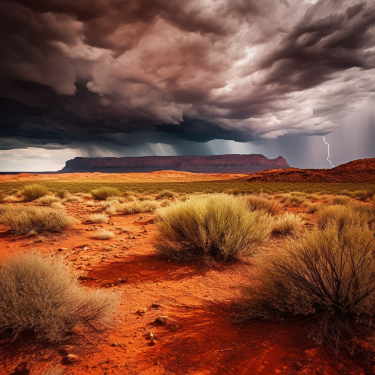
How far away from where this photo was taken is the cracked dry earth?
2.09 meters

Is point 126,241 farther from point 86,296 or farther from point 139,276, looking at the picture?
point 86,296

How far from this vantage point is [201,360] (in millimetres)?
2211

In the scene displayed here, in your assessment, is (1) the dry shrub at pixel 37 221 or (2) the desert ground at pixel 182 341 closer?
(2) the desert ground at pixel 182 341

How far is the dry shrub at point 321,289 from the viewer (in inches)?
93.8

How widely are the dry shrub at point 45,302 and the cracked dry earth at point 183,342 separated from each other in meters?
0.14

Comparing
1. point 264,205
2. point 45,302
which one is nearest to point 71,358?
point 45,302

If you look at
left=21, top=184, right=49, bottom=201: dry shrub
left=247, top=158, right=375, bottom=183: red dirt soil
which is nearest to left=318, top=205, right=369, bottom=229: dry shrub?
left=21, top=184, right=49, bottom=201: dry shrub

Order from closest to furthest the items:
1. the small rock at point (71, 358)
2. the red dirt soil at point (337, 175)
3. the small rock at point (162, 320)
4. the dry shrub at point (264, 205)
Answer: the small rock at point (71, 358) < the small rock at point (162, 320) < the dry shrub at point (264, 205) < the red dirt soil at point (337, 175)

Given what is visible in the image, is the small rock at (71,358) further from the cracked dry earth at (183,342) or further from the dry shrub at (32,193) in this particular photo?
the dry shrub at (32,193)

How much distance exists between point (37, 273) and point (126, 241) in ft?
12.7

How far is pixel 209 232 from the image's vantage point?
4941 mm

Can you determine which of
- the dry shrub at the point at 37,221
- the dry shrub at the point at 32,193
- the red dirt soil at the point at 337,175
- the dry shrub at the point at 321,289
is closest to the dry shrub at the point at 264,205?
the dry shrub at the point at 321,289

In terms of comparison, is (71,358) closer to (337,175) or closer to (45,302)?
(45,302)

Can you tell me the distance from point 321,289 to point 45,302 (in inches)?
125
